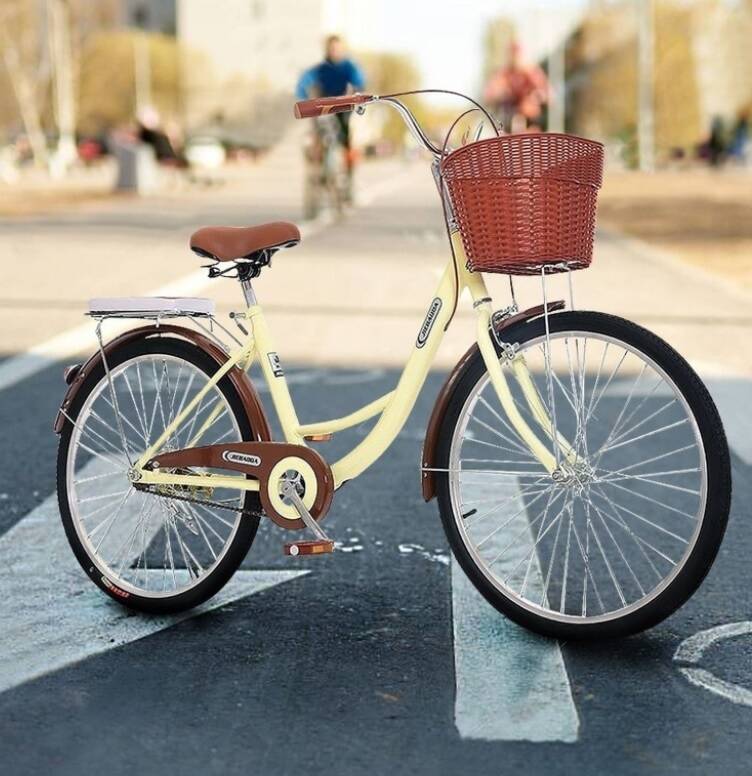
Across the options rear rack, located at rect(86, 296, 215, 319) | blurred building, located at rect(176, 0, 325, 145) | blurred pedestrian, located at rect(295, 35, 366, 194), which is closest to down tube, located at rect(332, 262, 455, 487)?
rear rack, located at rect(86, 296, 215, 319)

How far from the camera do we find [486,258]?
4.07 m

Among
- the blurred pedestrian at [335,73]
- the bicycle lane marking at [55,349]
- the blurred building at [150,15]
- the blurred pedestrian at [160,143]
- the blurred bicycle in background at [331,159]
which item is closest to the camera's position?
the bicycle lane marking at [55,349]

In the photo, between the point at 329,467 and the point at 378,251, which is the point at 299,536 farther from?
the point at 378,251

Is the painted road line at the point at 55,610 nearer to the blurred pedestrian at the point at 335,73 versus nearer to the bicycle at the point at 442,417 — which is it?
the bicycle at the point at 442,417

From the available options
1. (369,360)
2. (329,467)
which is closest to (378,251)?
(369,360)

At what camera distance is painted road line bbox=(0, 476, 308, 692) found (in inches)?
163

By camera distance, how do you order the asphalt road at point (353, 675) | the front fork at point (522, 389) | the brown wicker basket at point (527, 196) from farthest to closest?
the front fork at point (522, 389)
the brown wicker basket at point (527, 196)
the asphalt road at point (353, 675)

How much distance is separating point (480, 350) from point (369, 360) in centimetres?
513

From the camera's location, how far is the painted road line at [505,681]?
3.63 m

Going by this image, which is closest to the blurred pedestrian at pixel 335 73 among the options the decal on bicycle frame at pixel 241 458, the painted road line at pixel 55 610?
the painted road line at pixel 55 610

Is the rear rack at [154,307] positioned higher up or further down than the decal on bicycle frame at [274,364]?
higher up

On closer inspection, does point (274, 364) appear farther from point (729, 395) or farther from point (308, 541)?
point (729, 395)

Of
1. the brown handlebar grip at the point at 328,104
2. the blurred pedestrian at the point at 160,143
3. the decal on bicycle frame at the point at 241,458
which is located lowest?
the blurred pedestrian at the point at 160,143

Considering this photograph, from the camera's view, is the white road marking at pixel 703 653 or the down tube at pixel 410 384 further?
the down tube at pixel 410 384
